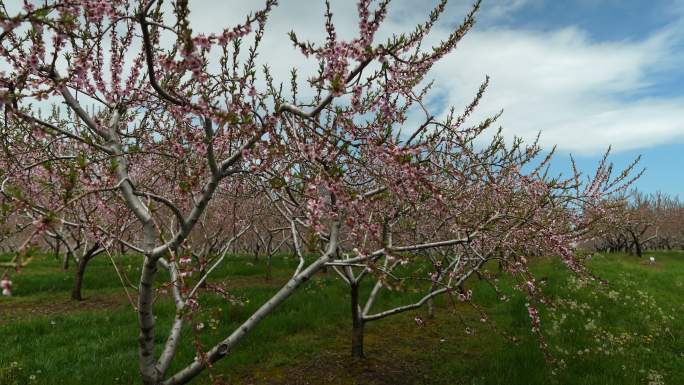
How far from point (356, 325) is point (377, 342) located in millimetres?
1305

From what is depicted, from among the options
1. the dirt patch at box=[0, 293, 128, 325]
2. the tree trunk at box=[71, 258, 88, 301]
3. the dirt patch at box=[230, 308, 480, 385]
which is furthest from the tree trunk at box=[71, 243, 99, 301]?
the dirt patch at box=[230, 308, 480, 385]

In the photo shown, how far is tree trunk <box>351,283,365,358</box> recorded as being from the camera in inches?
264

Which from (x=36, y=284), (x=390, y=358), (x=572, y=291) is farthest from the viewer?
(x=36, y=284)

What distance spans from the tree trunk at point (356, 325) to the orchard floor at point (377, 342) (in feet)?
0.60

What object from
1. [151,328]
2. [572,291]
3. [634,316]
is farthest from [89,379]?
[572,291]

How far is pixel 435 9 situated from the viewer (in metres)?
3.74

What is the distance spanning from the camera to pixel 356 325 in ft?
22.2

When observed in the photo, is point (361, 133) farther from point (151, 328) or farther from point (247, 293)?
point (247, 293)

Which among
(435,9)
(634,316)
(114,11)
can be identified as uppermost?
(435,9)

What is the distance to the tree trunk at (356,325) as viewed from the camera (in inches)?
264

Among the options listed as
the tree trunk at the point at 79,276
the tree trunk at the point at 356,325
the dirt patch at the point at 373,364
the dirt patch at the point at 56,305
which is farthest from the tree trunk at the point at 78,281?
the tree trunk at the point at 356,325

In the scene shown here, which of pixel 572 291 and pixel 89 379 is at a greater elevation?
pixel 572 291

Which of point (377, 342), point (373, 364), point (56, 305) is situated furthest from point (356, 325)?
point (56, 305)

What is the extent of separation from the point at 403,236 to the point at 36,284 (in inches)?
485
